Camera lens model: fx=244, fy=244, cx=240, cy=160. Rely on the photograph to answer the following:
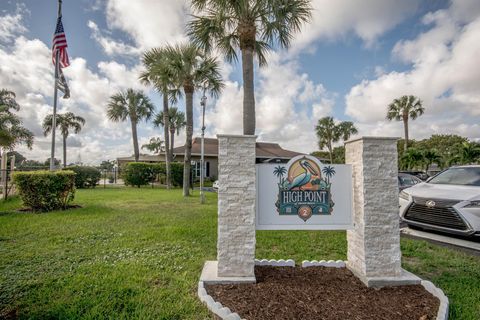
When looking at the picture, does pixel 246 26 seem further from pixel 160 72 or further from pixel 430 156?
pixel 430 156

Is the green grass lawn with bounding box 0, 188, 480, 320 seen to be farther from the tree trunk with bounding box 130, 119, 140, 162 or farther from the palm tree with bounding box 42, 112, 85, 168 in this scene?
the palm tree with bounding box 42, 112, 85, 168

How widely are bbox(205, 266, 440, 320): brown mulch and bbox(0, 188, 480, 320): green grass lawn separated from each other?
0.99 ft

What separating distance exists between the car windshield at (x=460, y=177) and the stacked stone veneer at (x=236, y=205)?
5.05 metres

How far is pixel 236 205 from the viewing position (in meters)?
2.86

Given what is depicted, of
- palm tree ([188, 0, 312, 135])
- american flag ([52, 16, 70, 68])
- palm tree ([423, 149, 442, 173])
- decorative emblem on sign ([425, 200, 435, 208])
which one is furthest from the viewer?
palm tree ([423, 149, 442, 173])

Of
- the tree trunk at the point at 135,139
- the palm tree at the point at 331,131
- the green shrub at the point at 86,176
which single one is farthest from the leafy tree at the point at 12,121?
the palm tree at the point at 331,131

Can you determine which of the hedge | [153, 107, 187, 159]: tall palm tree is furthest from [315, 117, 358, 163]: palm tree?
the hedge

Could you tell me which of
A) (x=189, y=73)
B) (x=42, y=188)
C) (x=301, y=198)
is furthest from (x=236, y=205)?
(x=189, y=73)

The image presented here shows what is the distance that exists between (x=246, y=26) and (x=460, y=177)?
6.71 m

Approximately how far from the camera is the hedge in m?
18.1

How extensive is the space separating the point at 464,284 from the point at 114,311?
13.1 feet

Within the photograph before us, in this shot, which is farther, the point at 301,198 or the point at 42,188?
the point at 42,188

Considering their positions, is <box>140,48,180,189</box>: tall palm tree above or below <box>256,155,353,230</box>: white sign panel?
above

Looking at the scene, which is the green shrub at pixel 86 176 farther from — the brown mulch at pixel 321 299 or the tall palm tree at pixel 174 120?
the brown mulch at pixel 321 299
